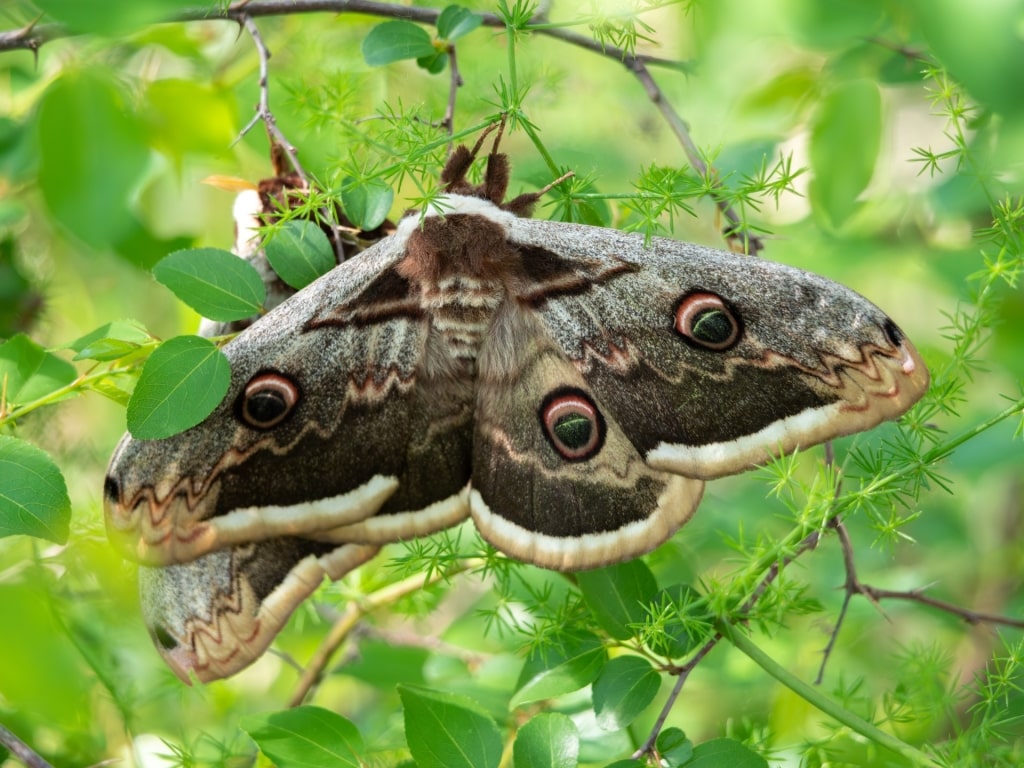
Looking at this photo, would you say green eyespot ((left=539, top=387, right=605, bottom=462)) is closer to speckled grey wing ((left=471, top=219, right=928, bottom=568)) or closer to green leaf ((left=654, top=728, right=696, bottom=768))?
speckled grey wing ((left=471, top=219, right=928, bottom=568))

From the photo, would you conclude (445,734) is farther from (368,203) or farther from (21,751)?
(368,203)

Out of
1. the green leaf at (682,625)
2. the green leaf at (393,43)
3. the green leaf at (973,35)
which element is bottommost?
the green leaf at (682,625)

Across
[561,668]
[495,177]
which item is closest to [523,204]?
[495,177]

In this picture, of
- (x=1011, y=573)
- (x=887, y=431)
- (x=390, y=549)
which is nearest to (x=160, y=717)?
(x=390, y=549)

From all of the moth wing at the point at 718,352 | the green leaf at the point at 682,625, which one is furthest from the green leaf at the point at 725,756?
the moth wing at the point at 718,352

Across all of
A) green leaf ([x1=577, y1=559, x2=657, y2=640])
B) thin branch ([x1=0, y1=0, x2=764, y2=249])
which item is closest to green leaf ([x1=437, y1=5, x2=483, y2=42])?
thin branch ([x1=0, y1=0, x2=764, y2=249])

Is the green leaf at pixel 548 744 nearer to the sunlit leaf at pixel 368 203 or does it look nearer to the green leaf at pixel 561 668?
the green leaf at pixel 561 668

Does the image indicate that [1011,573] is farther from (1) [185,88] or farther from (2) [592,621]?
(1) [185,88]
